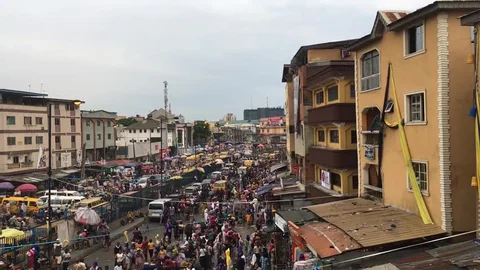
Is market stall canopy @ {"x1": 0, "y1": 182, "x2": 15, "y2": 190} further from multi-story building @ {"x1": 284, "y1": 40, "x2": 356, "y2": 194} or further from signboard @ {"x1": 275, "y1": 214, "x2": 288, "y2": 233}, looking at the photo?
signboard @ {"x1": 275, "y1": 214, "x2": 288, "y2": 233}

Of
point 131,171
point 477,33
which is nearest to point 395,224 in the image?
point 477,33

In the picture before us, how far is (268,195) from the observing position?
113 ft

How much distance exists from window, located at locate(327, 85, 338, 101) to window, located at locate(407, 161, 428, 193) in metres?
8.43

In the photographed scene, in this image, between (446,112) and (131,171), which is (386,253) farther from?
(131,171)

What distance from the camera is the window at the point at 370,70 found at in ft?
57.2

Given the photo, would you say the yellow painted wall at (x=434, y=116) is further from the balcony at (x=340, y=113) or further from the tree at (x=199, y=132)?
the tree at (x=199, y=132)

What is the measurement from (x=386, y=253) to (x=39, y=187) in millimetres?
42667

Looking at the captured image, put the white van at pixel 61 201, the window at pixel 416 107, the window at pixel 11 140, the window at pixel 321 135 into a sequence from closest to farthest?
1. the window at pixel 416 107
2. the window at pixel 321 135
3. the white van at pixel 61 201
4. the window at pixel 11 140

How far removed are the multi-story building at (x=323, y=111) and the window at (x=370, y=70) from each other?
111 inches

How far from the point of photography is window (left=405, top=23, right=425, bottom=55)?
14297mm

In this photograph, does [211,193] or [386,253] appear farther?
[211,193]

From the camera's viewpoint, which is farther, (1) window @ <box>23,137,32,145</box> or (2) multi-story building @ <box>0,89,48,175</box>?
(1) window @ <box>23,137,32,145</box>

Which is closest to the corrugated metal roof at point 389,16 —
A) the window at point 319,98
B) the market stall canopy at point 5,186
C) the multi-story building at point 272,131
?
the window at point 319,98

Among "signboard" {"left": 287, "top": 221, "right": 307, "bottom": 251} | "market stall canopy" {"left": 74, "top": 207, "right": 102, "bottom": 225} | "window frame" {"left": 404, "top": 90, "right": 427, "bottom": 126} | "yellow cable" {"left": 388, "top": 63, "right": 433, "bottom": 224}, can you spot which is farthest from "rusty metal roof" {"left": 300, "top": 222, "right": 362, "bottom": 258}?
"market stall canopy" {"left": 74, "top": 207, "right": 102, "bottom": 225}
